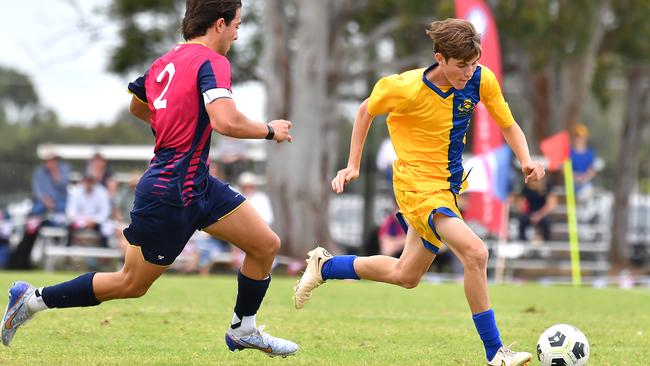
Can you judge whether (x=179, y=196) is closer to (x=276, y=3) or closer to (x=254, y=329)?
(x=254, y=329)

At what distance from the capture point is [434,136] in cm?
682

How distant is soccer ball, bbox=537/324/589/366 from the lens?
6375mm

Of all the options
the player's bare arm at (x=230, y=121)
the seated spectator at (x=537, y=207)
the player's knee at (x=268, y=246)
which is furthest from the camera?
the seated spectator at (x=537, y=207)

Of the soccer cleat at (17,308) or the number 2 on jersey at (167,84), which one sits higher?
the number 2 on jersey at (167,84)

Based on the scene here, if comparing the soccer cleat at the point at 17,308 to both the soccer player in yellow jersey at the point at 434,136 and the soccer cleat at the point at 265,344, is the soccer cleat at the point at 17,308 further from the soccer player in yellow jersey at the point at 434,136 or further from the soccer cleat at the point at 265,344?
the soccer player in yellow jersey at the point at 434,136

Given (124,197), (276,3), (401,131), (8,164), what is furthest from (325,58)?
(401,131)

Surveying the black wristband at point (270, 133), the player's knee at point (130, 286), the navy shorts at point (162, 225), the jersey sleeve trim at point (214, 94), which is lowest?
the player's knee at point (130, 286)

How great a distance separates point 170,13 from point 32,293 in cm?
1992

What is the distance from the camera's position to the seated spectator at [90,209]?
18.4 metres

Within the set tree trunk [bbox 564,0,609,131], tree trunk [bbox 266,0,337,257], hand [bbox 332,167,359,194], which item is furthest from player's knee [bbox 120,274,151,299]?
A: tree trunk [bbox 564,0,609,131]

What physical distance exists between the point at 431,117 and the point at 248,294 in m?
1.49

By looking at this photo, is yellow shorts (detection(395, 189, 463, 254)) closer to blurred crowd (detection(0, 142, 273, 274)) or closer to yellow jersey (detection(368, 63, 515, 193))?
yellow jersey (detection(368, 63, 515, 193))

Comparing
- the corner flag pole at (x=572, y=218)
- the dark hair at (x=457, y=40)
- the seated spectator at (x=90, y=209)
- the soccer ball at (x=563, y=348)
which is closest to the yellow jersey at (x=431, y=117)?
the dark hair at (x=457, y=40)

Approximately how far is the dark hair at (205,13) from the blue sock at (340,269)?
183 cm
